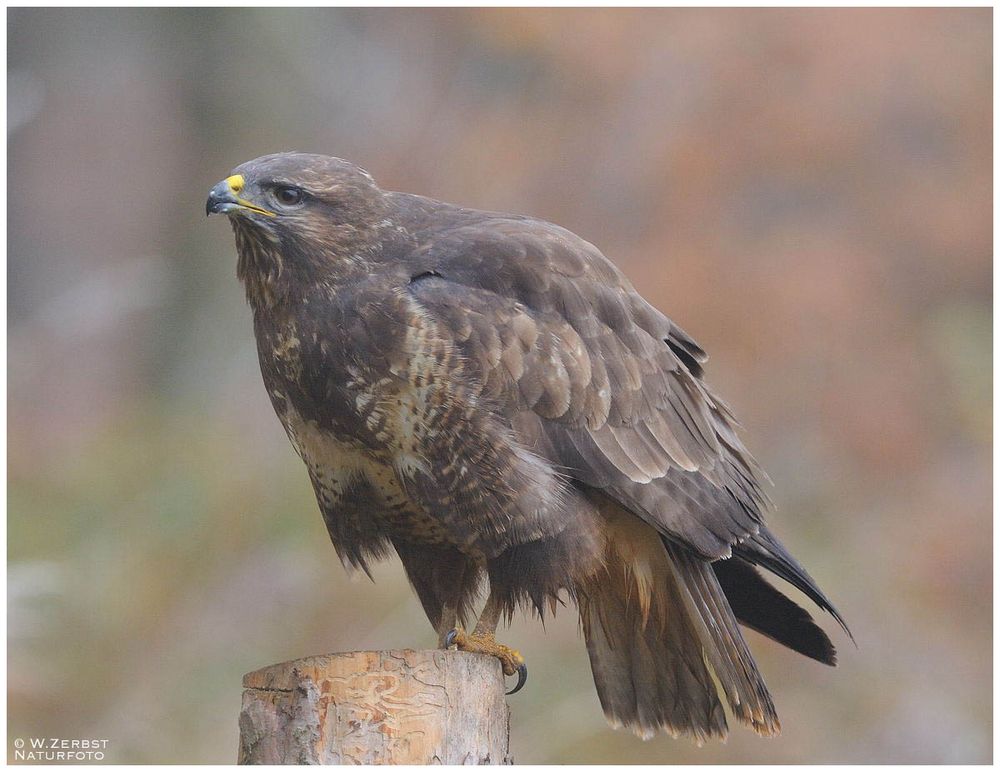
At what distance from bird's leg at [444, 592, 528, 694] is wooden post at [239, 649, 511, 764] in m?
0.39

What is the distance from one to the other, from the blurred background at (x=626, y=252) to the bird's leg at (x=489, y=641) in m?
2.85

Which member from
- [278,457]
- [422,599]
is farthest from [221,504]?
[422,599]

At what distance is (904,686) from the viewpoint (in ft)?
25.6

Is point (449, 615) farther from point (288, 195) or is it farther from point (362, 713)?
point (288, 195)

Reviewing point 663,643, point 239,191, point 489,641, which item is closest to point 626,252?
point 663,643

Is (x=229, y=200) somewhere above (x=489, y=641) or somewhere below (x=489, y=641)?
above

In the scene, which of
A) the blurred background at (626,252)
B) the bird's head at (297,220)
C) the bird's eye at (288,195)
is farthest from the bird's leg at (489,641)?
the blurred background at (626,252)

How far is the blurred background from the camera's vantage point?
7.56 m

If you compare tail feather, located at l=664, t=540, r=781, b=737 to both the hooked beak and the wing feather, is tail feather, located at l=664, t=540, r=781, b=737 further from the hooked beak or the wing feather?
the hooked beak

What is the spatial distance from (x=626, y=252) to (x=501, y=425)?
5586 mm

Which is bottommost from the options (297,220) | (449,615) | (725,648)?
(725,648)

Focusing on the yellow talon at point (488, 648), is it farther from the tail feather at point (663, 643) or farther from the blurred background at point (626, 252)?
the blurred background at point (626, 252)

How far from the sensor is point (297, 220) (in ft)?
12.6

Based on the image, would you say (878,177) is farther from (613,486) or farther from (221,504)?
(613,486)
